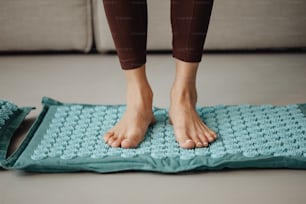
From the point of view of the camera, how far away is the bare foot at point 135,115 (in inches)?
47.0

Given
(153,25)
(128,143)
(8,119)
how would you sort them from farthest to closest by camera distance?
1. (153,25)
2. (8,119)
3. (128,143)

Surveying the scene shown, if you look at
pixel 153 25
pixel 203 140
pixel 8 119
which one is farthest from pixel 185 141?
pixel 153 25

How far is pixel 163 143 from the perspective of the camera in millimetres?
1188

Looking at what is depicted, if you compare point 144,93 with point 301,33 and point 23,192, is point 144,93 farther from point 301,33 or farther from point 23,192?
point 301,33

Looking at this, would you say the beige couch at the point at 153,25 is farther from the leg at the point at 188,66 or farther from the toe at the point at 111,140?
the toe at the point at 111,140

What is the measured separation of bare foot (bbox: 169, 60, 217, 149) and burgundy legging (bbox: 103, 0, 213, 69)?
4 cm

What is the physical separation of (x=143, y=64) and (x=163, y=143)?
0.62 ft

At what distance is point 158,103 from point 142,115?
0.22 metres

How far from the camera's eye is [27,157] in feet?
3.71


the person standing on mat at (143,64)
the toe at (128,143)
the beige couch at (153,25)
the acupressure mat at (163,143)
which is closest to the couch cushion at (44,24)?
the beige couch at (153,25)

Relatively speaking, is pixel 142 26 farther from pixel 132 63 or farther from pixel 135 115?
pixel 135 115

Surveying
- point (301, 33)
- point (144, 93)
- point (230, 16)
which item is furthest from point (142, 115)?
point (301, 33)

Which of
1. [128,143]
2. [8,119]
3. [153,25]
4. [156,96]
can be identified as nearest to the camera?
[128,143]

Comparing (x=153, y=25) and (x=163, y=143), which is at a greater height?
(x=163, y=143)
